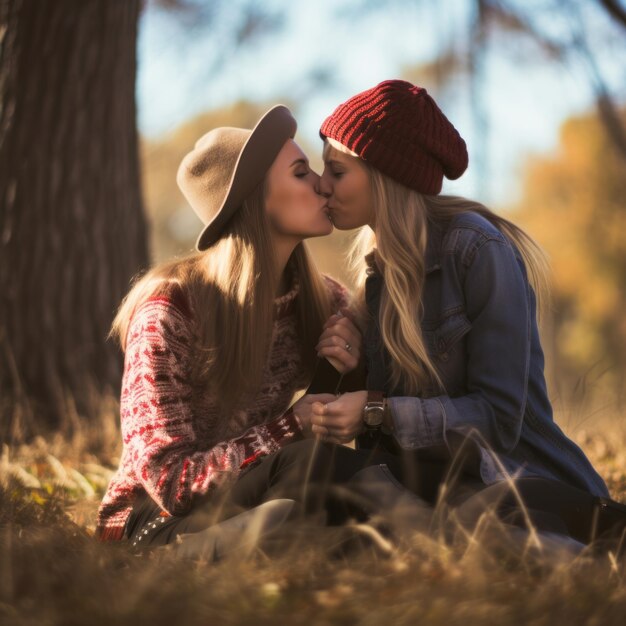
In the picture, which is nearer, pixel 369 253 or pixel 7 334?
pixel 369 253

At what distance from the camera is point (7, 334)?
5.25 m

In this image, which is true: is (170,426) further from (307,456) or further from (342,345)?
(342,345)

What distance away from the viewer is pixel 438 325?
3.20 m

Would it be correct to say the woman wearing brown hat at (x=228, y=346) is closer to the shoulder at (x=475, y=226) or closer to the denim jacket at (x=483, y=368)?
the denim jacket at (x=483, y=368)

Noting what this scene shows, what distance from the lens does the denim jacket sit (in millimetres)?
3020

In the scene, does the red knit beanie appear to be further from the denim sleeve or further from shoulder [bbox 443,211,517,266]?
the denim sleeve

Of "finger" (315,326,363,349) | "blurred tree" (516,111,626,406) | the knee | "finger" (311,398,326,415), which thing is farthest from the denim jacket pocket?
"blurred tree" (516,111,626,406)

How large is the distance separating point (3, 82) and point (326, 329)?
9.54ft

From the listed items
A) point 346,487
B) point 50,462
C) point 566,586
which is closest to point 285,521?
point 346,487

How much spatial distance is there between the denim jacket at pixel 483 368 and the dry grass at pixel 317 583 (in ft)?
1.74

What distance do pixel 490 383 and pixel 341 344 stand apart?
0.58 m

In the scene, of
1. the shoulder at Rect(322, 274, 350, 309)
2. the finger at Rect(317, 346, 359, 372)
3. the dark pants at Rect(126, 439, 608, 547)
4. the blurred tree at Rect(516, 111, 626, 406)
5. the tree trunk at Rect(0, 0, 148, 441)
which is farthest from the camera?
the blurred tree at Rect(516, 111, 626, 406)

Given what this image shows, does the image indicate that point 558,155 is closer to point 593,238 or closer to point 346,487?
point 593,238

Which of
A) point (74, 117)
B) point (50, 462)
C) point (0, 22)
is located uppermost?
point (0, 22)
